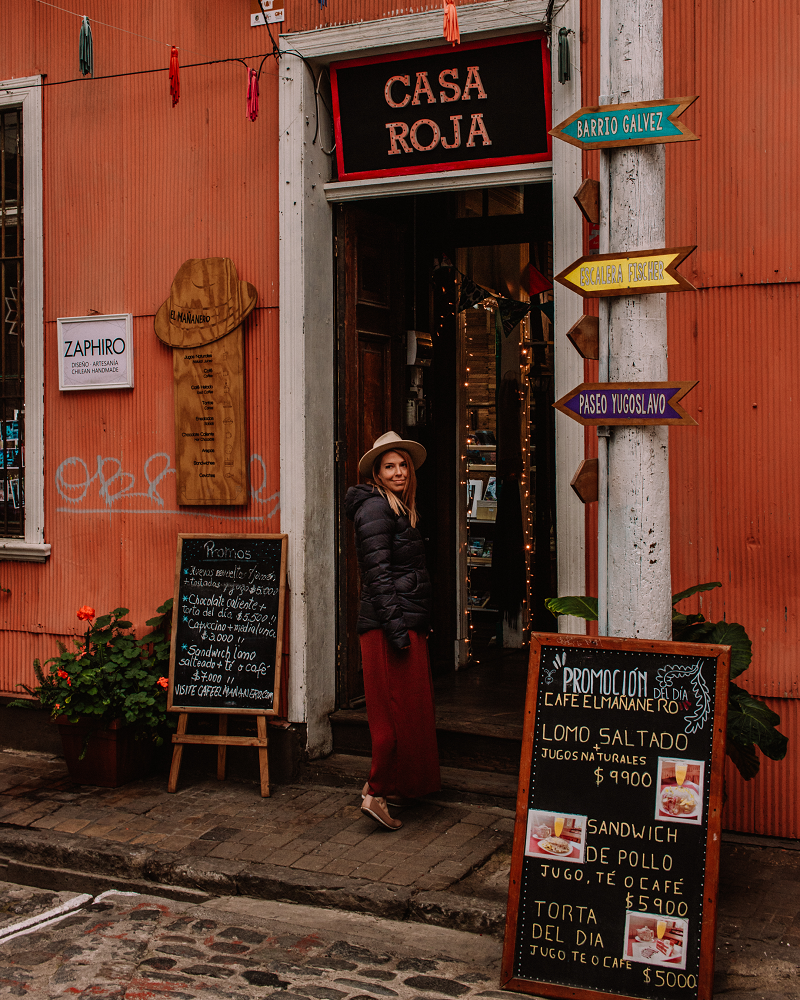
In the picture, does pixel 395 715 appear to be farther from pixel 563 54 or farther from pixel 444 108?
pixel 563 54

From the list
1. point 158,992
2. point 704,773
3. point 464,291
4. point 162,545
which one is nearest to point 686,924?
point 704,773

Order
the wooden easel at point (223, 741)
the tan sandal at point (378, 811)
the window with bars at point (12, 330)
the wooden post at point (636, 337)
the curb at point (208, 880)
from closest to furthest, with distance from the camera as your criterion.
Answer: the wooden post at point (636, 337) < the curb at point (208, 880) < the tan sandal at point (378, 811) < the wooden easel at point (223, 741) < the window with bars at point (12, 330)

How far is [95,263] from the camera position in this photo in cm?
668

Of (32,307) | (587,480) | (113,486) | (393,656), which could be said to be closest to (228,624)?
(393,656)

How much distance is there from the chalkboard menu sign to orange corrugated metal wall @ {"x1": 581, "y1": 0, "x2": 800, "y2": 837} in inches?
62.6

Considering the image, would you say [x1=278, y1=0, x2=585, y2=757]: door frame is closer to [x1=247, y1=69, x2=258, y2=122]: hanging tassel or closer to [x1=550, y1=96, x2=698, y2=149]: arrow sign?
[x1=247, y1=69, x2=258, y2=122]: hanging tassel

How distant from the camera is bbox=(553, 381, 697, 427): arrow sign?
373 centimetres

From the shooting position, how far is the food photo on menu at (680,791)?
361 centimetres

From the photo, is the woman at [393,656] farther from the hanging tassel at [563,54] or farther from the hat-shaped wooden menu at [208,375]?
the hanging tassel at [563,54]

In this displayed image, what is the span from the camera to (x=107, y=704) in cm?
587

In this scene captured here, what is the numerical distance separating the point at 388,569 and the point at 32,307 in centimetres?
325

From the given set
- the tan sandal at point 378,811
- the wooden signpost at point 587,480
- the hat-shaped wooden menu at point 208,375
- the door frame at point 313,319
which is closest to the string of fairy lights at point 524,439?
the door frame at point 313,319

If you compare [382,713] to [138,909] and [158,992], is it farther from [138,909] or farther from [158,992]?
[158,992]

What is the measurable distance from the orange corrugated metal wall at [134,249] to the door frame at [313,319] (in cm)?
13
